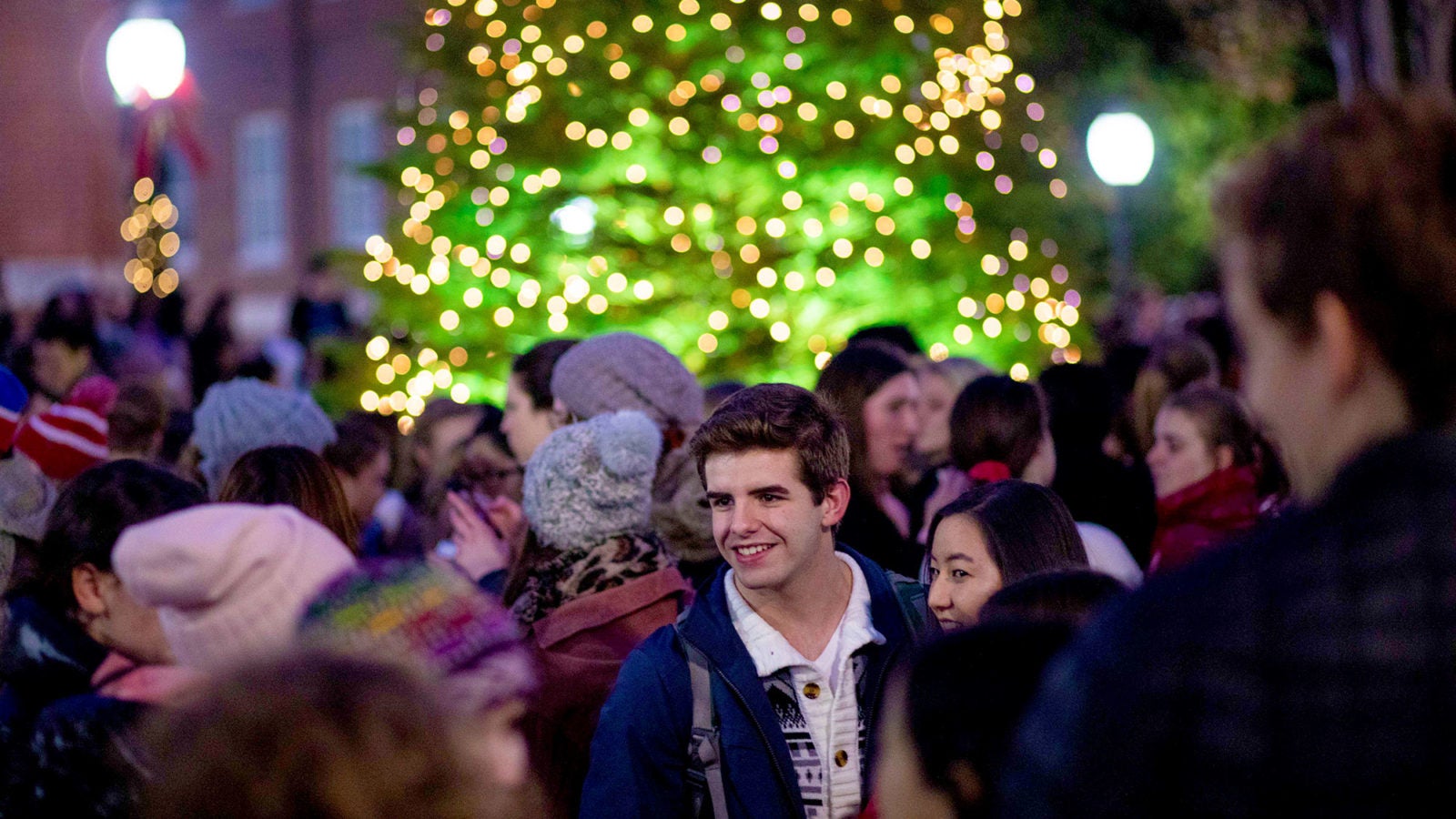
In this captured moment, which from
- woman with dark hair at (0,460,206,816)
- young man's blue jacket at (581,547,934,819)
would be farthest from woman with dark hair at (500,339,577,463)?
young man's blue jacket at (581,547,934,819)

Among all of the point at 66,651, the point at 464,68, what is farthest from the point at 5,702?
the point at 464,68

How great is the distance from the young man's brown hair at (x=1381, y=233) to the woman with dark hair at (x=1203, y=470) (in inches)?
151

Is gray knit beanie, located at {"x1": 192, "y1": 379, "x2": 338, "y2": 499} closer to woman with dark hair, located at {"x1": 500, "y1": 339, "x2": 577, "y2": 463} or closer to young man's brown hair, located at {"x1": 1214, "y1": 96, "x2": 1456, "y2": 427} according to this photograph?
woman with dark hair, located at {"x1": 500, "y1": 339, "x2": 577, "y2": 463}

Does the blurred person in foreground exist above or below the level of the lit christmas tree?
below

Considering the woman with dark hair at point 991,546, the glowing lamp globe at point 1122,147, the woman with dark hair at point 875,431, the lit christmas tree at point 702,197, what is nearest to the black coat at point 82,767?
the woman with dark hair at point 991,546

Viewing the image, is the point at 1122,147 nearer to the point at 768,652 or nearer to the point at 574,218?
the point at 574,218

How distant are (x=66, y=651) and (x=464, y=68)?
6917 mm

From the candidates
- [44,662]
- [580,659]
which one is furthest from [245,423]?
[44,662]

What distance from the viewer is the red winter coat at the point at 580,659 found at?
12.2ft

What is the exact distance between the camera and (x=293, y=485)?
4.14 metres

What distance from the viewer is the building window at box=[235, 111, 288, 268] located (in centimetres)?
2986

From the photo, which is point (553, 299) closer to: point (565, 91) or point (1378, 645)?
point (565, 91)

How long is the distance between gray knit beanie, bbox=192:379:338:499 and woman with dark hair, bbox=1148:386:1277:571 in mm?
3219

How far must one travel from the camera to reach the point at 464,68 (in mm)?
9297
